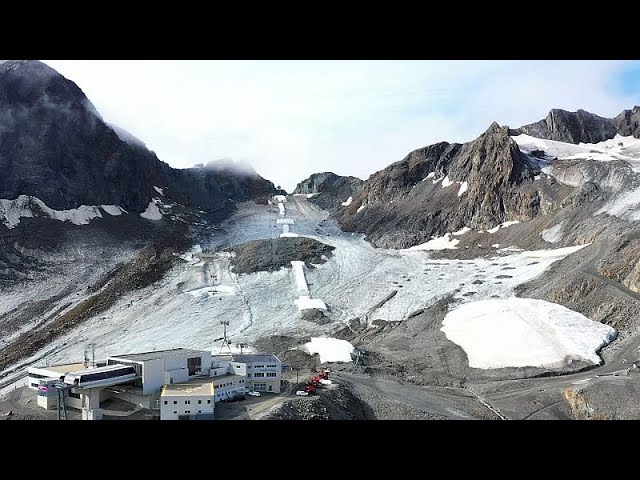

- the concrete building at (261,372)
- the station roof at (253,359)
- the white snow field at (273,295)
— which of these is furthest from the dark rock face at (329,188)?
the concrete building at (261,372)

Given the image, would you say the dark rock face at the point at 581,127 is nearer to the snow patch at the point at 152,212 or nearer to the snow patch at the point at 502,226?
the snow patch at the point at 502,226

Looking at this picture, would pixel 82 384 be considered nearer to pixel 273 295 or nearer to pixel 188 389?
pixel 188 389

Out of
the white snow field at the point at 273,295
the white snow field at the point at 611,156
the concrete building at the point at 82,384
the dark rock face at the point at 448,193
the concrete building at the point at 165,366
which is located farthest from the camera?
the dark rock face at the point at 448,193

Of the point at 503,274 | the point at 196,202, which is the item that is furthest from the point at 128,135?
the point at 503,274

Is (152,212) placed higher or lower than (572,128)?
lower

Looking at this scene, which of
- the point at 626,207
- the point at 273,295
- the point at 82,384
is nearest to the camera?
the point at 82,384

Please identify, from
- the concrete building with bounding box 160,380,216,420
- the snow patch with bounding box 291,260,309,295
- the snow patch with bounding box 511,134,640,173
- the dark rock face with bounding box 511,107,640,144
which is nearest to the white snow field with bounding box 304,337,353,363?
the snow patch with bounding box 291,260,309,295

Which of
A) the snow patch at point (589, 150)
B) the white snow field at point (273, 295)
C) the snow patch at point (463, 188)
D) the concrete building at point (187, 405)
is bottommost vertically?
the concrete building at point (187, 405)

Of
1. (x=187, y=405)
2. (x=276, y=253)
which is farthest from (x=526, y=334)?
(x=276, y=253)
